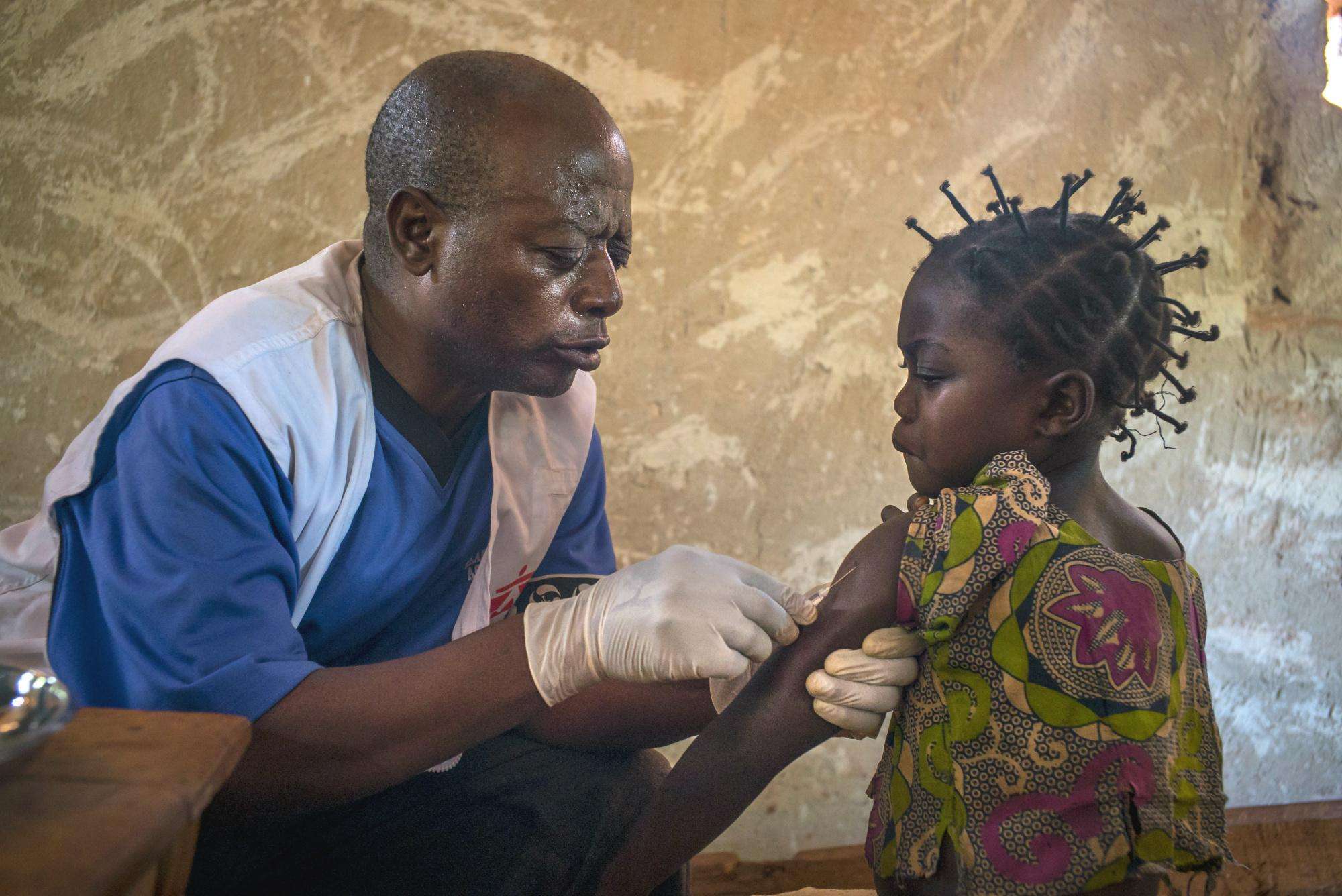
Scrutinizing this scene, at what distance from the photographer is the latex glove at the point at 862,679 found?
1346 millimetres

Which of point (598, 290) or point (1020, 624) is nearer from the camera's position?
point (1020, 624)

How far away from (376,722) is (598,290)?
69 centimetres

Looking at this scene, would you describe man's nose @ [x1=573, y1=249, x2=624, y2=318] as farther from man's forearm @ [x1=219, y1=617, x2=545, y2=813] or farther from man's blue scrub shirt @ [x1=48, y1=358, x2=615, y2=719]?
man's forearm @ [x1=219, y1=617, x2=545, y2=813]

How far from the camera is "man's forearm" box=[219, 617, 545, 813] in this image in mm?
1236

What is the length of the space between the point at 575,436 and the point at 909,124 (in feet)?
4.00

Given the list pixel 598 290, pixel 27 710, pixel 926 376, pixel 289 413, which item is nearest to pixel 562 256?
pixel 598 290

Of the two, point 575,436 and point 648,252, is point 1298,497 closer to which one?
point 648,252

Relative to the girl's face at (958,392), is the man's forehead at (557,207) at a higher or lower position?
higher

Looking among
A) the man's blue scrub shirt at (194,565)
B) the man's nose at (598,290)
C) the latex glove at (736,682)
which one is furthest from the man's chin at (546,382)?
the latex glove at (736,682)

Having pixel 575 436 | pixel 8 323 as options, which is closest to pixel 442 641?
pixel 575 436

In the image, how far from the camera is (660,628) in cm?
134

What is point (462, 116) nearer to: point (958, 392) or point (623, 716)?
point (958, 392)

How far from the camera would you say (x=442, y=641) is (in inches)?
67.6

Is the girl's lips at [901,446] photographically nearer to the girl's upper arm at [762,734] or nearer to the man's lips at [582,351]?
the girl's upper arm at [762,734]
